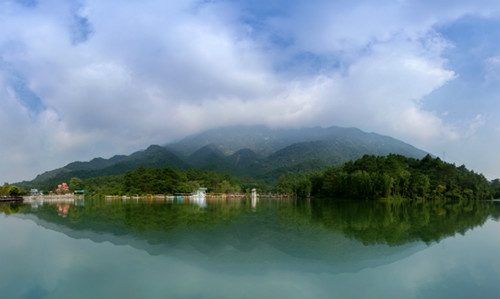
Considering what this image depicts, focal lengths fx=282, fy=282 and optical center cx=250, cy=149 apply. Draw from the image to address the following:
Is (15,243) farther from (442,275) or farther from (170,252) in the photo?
(442,275)

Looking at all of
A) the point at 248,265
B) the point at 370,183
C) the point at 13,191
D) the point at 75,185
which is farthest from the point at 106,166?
the point at 248,265

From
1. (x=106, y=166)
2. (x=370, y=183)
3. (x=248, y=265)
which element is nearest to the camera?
(x=248, y=265)

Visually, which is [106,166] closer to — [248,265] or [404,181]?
[404,181]

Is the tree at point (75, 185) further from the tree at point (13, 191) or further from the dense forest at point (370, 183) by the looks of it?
the tree at point (13, 191)

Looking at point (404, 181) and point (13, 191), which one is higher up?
point (404, 181)

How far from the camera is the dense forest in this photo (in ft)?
171

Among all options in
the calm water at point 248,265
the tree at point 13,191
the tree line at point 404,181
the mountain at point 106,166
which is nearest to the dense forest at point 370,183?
the tree line at point 404,181

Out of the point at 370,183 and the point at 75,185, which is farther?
the point at 75,185

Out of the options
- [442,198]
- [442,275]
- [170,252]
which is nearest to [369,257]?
[442,275]

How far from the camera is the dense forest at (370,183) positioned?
2051 inches

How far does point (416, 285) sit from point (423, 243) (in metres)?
5.01

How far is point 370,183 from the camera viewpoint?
51.4m

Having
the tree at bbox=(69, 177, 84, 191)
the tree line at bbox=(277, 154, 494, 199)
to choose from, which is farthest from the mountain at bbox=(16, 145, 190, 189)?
the tree line at bbox=(277, 154, 494, 199)

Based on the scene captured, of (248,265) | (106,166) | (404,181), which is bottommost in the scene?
(248,265)
